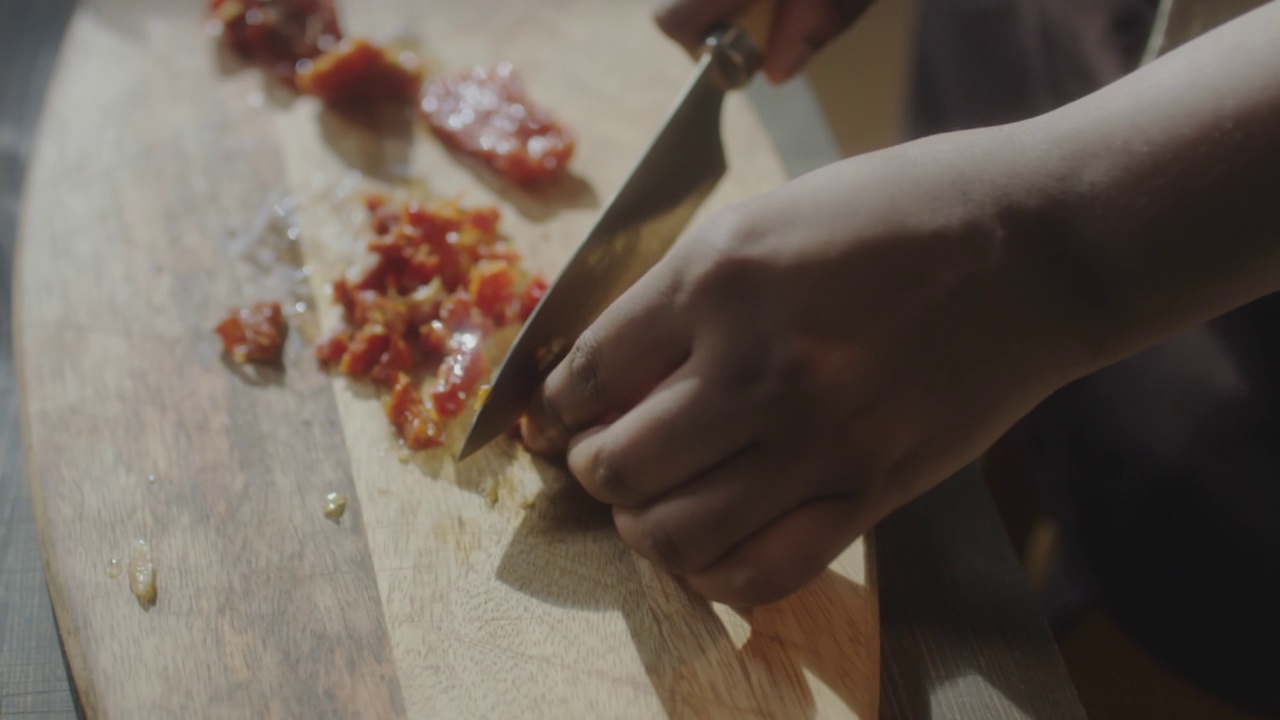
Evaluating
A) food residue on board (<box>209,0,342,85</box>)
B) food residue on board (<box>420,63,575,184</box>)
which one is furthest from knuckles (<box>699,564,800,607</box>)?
food residue on board (<box>209,0,342,85</box>)

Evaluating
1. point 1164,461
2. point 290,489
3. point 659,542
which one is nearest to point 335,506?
point 290,489

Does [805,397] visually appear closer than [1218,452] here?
Yes

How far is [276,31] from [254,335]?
671 millimetres

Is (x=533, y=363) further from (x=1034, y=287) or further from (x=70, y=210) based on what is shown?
(x=70, y=210)

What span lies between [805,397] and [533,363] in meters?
0.38

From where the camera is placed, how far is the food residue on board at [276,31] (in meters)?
1.67

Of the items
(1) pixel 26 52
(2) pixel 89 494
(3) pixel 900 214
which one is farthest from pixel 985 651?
(1) pixel 26 52

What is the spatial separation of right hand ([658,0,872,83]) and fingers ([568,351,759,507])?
2.19ft

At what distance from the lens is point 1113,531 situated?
57.1 inches

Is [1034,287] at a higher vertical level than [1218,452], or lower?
higher

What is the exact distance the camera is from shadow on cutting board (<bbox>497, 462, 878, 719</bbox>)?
39.9 inches

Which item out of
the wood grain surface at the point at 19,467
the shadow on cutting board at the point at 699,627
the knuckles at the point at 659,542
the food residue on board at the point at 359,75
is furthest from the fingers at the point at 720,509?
the food residue on board at the point at 359,75

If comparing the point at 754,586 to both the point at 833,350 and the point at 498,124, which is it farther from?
the point at 498,124

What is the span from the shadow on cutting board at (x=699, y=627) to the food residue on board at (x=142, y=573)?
39 centimetres
